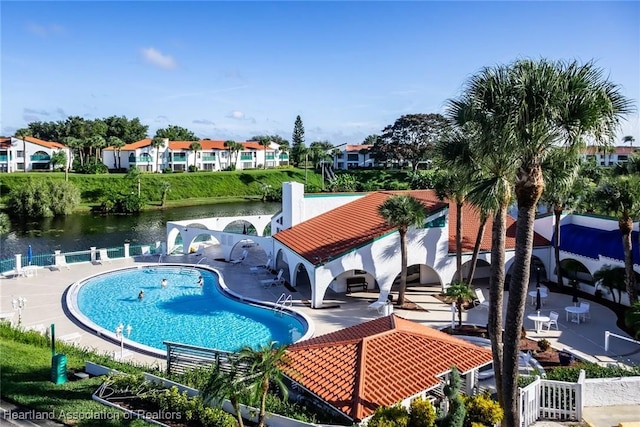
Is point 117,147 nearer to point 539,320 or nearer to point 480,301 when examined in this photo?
point 480,301

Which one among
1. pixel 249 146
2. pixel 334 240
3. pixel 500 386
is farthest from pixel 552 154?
pixel 249 146

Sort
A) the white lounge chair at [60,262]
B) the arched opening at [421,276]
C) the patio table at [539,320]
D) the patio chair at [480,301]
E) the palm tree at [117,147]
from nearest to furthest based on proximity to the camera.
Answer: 1. the patio table at [539,320]
2. the patio chair at [480,301]
3. the arched opening at [421,276]
4. the white lounge chair at [60,262]
5. the palm tree at [117,147]

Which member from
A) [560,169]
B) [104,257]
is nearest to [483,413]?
[560,169]

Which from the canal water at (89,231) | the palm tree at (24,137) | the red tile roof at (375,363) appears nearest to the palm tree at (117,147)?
the palm tree at (24,137)

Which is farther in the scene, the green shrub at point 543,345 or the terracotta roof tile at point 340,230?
the terracotta roof tile at point 340,230

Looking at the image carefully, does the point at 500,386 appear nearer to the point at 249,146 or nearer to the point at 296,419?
the point at 296,419

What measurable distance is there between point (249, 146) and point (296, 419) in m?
100.0

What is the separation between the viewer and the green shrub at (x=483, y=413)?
1137 cm

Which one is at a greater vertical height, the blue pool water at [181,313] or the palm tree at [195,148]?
the palm tree at [195,148]

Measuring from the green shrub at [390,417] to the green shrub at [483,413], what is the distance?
1.61 metres

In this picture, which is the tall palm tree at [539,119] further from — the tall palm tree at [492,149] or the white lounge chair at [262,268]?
the white lounge chair at [262,268]

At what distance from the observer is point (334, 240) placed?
26.0 metres

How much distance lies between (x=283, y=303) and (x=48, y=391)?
12381 millimetres

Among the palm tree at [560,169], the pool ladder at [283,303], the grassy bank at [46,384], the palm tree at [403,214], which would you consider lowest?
the pool ladder at [283,303]
